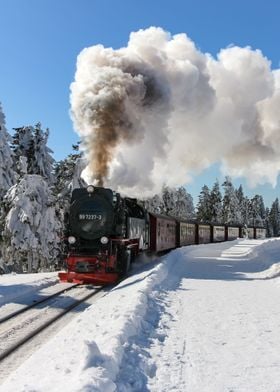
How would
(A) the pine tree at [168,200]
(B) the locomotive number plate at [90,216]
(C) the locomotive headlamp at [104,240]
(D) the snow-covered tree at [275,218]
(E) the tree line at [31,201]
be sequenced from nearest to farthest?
(C) the locomotive headlamp at [104,240]
(B) the locomotive number plate at [90,216]
(E) the tree line at [31,201]
(A) the pine tree at [168,200]
(D) the snow-covered tree at [275,218]

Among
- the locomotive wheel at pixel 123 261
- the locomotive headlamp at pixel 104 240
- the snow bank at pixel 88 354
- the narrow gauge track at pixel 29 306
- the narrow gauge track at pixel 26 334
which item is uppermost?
the locomotive headlamp at pixel 104 240

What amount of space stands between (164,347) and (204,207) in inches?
3278

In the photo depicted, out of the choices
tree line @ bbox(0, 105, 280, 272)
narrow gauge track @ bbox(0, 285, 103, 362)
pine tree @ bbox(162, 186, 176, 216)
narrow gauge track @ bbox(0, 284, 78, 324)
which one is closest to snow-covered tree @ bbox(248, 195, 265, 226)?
pine tree @ bbox(162, 186, 176, 216)

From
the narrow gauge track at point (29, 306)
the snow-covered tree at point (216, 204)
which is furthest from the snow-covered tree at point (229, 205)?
the narrow gauge track at point (29, 306)

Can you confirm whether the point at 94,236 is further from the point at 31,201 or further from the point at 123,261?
the point at 31,201

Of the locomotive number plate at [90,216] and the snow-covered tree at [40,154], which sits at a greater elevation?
the snow-covered tree at [40,154]

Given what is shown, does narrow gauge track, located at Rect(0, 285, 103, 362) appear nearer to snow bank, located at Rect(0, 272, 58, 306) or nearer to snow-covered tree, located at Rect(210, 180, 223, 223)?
snow bank, located at Rect(0, 272, 58, 306)

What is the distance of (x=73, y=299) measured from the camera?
13070mm

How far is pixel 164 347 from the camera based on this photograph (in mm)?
7078

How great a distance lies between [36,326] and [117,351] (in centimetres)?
401

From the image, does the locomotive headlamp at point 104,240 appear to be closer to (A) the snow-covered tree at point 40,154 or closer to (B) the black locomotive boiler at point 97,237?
(B) the black locomotive boiler at point 97,237

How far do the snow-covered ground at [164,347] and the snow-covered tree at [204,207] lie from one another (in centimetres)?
7275

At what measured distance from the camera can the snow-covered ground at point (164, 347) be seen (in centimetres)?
525

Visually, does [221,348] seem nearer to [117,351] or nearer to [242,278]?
[117,351]
